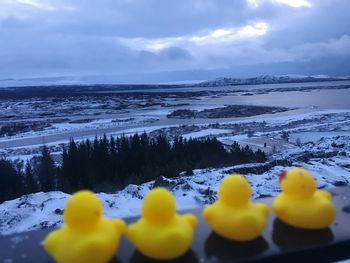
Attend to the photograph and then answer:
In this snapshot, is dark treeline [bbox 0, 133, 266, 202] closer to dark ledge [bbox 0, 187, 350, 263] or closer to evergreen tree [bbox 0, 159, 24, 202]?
evergreen tree [bbox 0, 159, 24, 202]

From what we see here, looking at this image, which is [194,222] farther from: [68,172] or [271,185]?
[68,172]

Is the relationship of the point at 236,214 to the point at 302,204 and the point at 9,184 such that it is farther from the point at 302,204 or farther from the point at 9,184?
the point at 9,184

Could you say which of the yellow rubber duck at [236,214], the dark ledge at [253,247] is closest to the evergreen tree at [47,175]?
the dark ledge at [253,247]

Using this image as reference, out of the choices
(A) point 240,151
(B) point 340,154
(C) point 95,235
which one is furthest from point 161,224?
(A) point 240,151

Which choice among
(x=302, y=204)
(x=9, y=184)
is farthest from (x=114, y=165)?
(x=302, y=204)

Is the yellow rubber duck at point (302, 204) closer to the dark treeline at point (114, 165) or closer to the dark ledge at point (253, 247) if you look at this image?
the dark ledge at point (253, 247)
